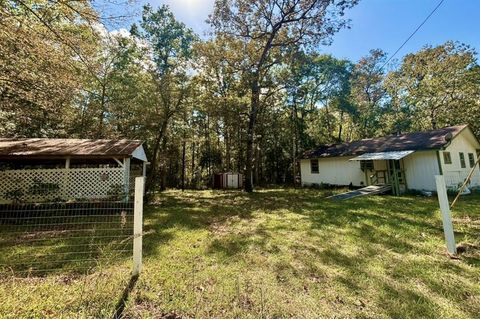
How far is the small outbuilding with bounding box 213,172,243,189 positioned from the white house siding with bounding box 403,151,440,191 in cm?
1225

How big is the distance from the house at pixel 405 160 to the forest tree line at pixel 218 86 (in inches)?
171

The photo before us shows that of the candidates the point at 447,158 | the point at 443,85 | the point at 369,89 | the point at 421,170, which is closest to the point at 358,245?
the point at 421,170

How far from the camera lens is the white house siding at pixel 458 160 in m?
13.3

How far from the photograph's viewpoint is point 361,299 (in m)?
3.11

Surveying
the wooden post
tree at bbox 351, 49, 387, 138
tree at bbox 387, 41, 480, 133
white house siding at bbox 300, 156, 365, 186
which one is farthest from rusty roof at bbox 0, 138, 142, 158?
tree at bbox 387, 41, 480, 133

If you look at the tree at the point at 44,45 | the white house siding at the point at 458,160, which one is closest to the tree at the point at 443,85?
the white house siding at the point at 458,160

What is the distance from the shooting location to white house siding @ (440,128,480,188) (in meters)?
13.3

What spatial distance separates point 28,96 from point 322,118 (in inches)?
1009

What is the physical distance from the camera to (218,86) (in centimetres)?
2178

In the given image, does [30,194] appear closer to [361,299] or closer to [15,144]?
[15,144]

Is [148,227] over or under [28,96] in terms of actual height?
under

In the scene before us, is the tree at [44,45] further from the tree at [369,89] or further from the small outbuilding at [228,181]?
the tree at [369,89]

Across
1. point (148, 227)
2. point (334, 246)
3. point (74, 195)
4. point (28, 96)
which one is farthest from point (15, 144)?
point (334, 246)

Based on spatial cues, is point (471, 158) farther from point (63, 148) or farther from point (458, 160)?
point (63, 148)
